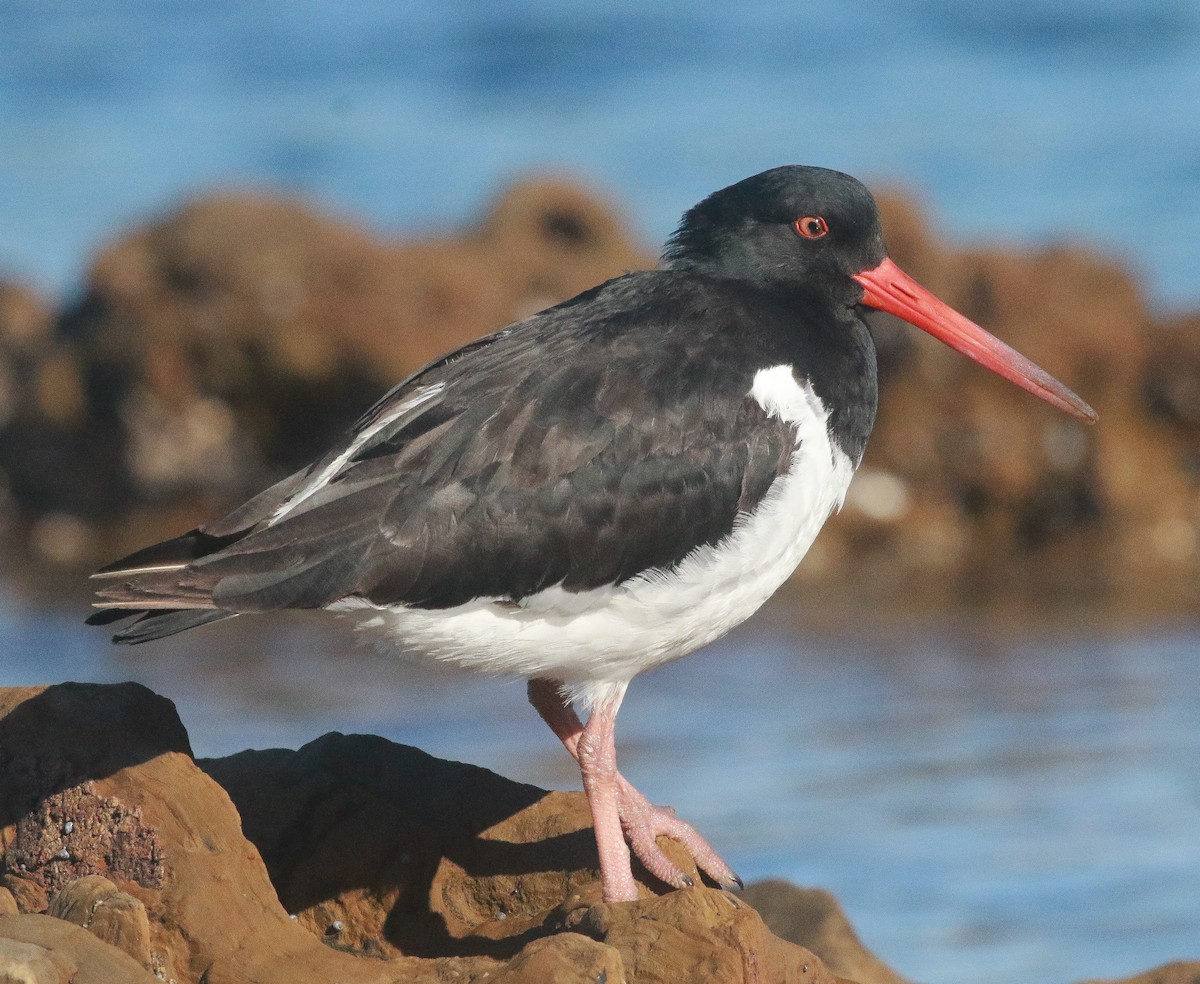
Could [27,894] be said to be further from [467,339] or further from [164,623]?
[467,339]

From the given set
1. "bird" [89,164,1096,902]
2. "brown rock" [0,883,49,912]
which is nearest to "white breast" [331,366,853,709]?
"bird" [89,164,1096,902]

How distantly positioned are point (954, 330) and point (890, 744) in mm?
3431

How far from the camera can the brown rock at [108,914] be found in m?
4.02

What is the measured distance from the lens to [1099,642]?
10.9 meters

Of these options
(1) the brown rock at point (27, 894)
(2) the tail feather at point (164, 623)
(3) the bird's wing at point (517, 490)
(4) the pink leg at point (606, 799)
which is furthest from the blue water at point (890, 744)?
(1) the brown rock at point (27, 894)

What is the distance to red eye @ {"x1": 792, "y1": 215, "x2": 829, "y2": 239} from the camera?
19.6ft

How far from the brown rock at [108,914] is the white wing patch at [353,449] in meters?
1.26

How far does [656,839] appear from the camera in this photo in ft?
18.1

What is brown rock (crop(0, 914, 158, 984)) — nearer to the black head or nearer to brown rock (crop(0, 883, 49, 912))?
brown rock (crop(0, 883, 49, 912))

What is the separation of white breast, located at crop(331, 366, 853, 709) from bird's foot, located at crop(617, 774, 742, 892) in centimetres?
33

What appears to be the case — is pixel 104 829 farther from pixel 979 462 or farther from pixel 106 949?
pixel 979 462

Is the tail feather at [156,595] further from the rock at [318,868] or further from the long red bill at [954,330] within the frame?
the long red bill at [954,330]

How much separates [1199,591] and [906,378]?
2.84 metres

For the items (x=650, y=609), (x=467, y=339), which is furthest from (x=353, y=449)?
(x=467, y=339)
